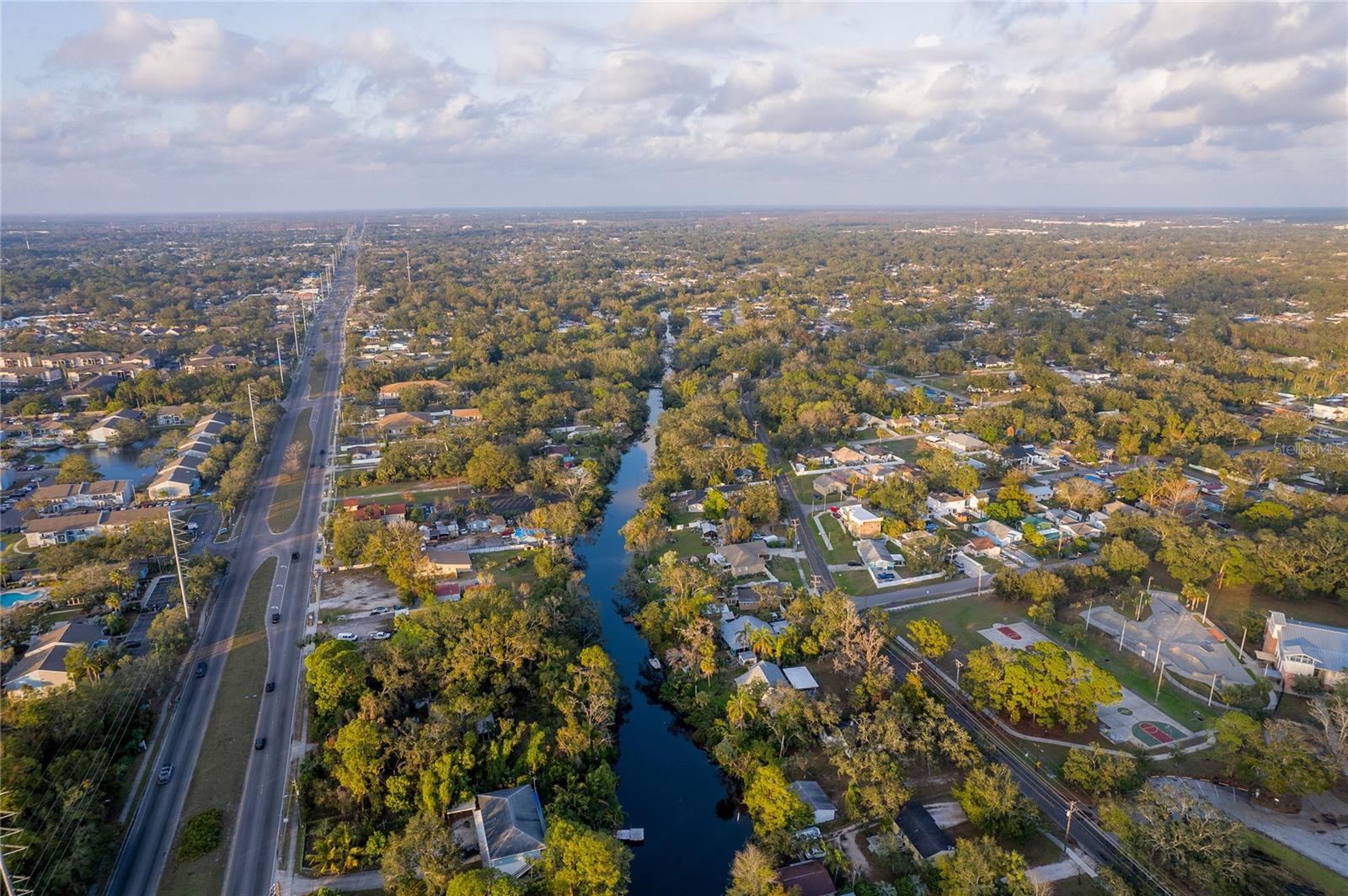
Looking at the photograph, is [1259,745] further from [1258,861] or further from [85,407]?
[85,407]

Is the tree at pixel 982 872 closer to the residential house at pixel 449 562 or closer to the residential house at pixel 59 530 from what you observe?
the residential house at pixel 449 562

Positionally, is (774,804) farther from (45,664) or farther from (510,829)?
(45,664)

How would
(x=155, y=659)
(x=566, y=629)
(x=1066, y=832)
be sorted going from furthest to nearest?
(x=566, y=629)
(x=155, y=659)
(x=1066, y=832)

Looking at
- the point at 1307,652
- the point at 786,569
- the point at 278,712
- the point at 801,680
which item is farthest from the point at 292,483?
the point at 1307,652

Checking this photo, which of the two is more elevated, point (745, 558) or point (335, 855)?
point (745, 558)

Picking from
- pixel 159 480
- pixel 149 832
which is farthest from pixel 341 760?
pixel 159 480

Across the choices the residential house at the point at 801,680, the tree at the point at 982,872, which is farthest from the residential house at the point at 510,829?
the tree at the point at 982,872
